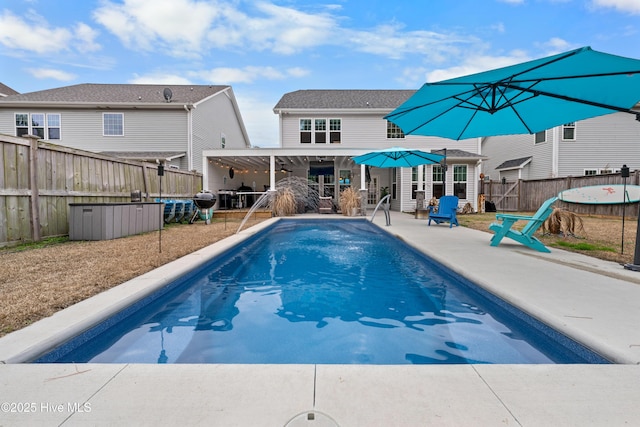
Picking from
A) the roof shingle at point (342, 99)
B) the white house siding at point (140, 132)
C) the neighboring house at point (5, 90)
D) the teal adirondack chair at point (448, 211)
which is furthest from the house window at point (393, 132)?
the neighboring house at point (5, 90)

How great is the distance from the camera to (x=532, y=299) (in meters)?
2.91

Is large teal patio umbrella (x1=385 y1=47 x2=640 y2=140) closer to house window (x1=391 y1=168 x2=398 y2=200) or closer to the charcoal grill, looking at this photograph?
the charcoal grill

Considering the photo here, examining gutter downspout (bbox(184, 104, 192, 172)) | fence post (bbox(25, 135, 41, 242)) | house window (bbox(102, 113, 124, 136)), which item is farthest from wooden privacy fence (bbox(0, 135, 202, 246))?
house window (bbox(102, 113, 124, 136))

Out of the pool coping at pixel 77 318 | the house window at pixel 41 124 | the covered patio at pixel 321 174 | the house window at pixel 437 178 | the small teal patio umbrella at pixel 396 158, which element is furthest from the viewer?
the house window at pixel 437 178

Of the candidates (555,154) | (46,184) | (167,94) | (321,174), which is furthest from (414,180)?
(46,184)

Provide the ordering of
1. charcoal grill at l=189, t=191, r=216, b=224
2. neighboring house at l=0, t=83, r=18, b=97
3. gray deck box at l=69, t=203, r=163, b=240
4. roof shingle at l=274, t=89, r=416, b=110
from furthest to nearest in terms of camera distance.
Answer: neighboring house at l=0, t=83, r=18, b=97, roof shingle at l=274, t=89, r=416, b=110, charcoal grill at l=189, t=191, r=216, b=224, gray deck box at l=69, t=203, r=163, b=240

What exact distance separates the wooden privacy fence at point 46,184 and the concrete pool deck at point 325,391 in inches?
189

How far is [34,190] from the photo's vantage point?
6.07 metres

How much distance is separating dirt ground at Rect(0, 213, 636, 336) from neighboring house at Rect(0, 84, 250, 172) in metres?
9.46

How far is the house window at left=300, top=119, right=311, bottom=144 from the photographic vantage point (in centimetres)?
1600

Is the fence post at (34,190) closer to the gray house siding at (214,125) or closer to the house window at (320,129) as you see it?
the gray house siding at (214,125)

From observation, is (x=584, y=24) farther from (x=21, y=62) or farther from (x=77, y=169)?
(x=21, y=62)

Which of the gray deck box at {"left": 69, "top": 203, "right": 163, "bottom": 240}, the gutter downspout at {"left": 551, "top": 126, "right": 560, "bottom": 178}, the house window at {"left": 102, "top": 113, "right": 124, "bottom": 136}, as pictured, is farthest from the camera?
the gutter downspout at {"left": 551, "top": 126, "right": 560, "bottom": 178}

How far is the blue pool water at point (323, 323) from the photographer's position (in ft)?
7.99
